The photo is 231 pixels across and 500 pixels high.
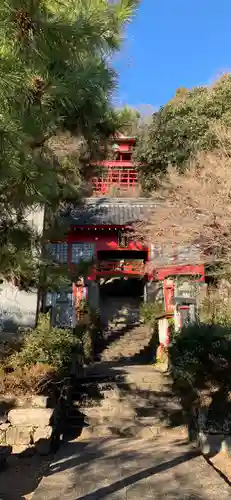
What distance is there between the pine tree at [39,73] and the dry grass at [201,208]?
6699mm

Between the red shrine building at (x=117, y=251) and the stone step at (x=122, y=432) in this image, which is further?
the red shrine building at (x=117, y=251)

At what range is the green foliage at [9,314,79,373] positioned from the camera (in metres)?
5.86

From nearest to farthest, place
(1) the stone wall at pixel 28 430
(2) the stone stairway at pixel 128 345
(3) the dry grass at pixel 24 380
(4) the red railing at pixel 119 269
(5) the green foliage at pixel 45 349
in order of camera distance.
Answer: (1) the stone wall at pixel 28 430, (3) the dry grass at pixel 24 380, (5) the green foliage at pixel 45 349, (2) the stone stairway at pixel 128 345, (4) the red railing at pixel 119 269

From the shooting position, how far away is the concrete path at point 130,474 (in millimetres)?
3760

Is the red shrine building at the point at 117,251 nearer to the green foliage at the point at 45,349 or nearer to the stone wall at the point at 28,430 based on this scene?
the green foliage at the point at 45,349

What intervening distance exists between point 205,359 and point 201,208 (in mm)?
4914

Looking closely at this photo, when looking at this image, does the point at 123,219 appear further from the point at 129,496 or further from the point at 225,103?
the point at 129,496

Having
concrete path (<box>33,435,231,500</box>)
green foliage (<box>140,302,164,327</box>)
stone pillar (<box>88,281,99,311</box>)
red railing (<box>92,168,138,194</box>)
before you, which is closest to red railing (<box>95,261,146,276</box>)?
stone pillar (<box>88,281,99,311</box>)

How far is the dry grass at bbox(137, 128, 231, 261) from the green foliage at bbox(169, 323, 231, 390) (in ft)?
12.7

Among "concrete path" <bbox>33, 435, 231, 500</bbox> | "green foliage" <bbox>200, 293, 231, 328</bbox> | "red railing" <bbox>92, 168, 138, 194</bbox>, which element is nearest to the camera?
"concrete path" <bbox>33, 435, 231, 500</bbox>

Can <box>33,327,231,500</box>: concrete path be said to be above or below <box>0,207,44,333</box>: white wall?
below

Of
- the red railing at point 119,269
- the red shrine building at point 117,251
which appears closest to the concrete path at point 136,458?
the red shrine building at point 117,251

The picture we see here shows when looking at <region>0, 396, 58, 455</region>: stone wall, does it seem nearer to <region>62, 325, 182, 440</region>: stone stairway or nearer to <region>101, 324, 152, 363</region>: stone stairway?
<region>62, 325, 182, 440</region>: stone stairway

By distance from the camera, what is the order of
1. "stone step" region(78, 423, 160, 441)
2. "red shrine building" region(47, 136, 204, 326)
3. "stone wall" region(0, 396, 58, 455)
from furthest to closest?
"red shrine building" region(47, 136, 204, 326)
"stone step" region(78, 423, 160, 441)
"stone wall" region(0, 396, 58, 455)
